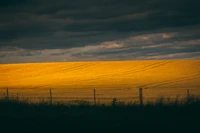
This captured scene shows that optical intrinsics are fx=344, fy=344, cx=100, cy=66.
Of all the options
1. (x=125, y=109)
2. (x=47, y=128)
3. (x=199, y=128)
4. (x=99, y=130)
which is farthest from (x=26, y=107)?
(x=199, y=128)

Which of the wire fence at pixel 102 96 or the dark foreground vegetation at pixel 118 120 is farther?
the wire fence at pixel 102 96

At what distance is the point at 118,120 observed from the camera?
34.8ft

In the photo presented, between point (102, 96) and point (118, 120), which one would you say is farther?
point (102, 96)

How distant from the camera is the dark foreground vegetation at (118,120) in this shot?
9.32 metres

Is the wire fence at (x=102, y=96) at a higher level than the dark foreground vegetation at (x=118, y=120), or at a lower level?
higher

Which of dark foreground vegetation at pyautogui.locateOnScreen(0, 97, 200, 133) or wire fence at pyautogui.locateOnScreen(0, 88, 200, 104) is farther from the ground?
wire fence at pyautogui.locateOnScreen(0, 88, 200, 104)

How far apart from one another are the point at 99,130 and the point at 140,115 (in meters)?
2.69

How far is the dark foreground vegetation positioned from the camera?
9.32 m

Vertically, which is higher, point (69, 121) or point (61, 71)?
point (61, 71)

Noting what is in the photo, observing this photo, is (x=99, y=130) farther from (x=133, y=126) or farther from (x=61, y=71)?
(x=61, y=71)

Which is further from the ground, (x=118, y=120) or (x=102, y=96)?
(x=102, y=96)

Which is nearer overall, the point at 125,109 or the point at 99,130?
the point at 99,130

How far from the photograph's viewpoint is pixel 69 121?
35.0ft

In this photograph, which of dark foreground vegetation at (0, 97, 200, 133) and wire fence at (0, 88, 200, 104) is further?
wire fence at (0, 88, 200, 104)
